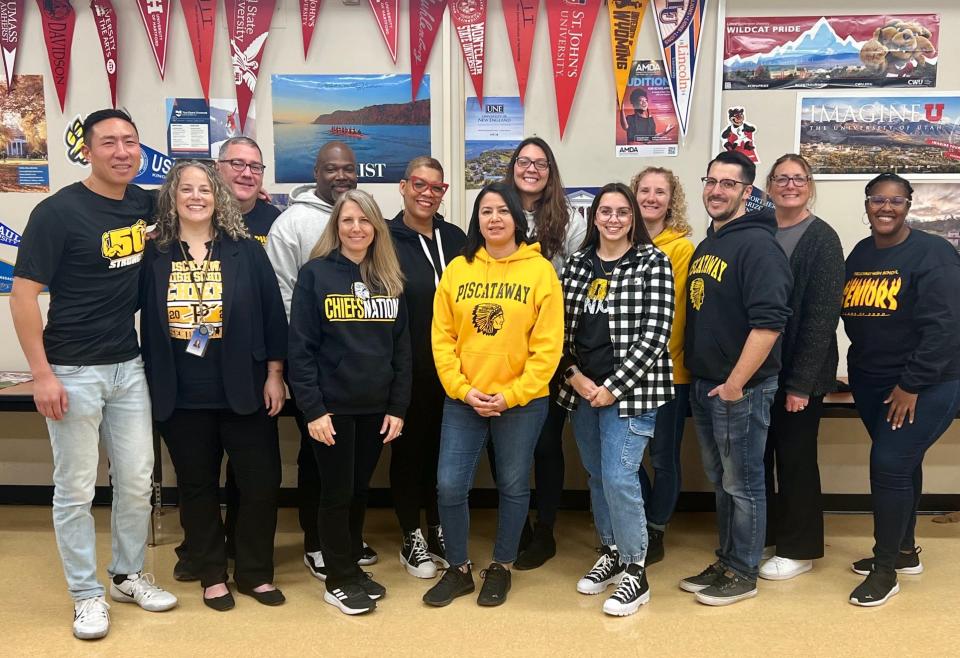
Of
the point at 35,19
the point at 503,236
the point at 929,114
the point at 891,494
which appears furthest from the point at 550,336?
the point at 35,19

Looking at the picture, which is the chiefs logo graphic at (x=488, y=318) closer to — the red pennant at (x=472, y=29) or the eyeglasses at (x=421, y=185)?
the eyeglasses at (x=421, y=185)

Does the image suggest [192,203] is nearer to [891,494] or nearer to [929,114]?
[891,494]

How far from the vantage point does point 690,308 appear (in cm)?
251

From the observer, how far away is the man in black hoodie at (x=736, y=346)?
230 centimetres

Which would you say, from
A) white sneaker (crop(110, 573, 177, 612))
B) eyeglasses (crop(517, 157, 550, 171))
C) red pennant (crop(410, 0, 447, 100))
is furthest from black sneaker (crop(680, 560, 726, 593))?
red pennant (crop(410, 0, 447, 100))

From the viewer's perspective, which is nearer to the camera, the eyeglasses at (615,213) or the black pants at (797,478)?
the eyeglasses at (615,213)

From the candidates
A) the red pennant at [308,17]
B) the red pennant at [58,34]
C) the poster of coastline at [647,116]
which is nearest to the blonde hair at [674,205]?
the poster of coastline at [647,116]

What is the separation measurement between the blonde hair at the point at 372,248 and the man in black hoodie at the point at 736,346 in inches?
41.1

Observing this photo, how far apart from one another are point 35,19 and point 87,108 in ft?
1.48

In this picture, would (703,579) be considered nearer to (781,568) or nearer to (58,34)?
(781,568)

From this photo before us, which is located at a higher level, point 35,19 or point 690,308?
point 35,19

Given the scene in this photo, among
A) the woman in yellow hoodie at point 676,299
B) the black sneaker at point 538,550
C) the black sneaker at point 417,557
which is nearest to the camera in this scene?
the woman in yellow hoodie at point 676,299

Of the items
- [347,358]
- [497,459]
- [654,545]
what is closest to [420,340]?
[347,358]

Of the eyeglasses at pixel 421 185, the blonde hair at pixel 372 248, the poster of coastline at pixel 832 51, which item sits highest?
the poster of coastline at pixel 832 51
